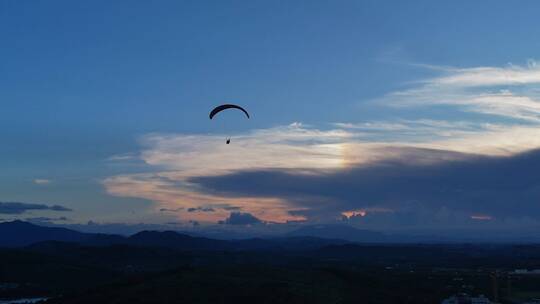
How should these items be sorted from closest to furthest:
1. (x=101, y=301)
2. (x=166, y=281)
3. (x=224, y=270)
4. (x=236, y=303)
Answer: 1. (x=236, y=303)
2. (x=101, y=301)
3. (x=166, y=281)
4. (x=224, y=270)

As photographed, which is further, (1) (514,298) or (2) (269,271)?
(2) (269,271)

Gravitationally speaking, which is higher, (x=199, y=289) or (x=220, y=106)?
(x=220, y=106)

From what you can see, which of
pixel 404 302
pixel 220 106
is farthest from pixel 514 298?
pixel 220 106

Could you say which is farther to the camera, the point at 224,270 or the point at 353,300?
the point at 224,270

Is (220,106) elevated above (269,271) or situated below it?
above

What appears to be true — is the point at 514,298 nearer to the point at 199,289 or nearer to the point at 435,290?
the point at 435,290

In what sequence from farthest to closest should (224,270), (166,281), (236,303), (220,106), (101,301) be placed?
(224,270) → (166,281) → (101,301) → (236,303) → (220,106)

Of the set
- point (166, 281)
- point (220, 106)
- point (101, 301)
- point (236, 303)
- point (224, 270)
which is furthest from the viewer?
point (224, 270)

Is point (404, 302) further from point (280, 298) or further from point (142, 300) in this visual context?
point (142, 300)

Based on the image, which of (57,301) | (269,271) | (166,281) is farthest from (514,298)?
(57,301)
